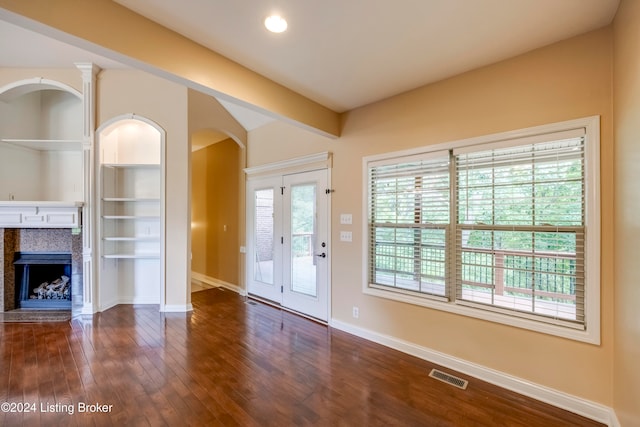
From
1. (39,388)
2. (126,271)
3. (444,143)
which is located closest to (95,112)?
(126,271)

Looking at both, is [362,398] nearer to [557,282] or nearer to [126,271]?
[557,282]

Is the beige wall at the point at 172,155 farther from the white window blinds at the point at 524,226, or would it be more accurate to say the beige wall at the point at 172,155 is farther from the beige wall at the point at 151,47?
the white window blinds at the point at 524,226

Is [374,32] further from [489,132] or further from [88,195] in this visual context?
[88,195]

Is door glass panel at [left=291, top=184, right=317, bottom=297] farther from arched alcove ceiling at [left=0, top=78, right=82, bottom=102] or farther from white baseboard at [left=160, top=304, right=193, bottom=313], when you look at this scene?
arched alcove ceiling at [left=0, top=78, right=82, bottom=102]

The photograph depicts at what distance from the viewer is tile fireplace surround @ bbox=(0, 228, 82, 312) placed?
4.07m

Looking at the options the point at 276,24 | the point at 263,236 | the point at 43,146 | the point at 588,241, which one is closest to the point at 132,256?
the point at 263,236

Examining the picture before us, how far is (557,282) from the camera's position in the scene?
7.06 feet

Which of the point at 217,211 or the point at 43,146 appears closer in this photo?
the point at 43,146

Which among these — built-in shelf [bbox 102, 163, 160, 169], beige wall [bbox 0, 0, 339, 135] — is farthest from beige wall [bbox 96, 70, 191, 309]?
beige wall [bbox 0, 0, 339, 135]

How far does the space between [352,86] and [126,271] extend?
451 cm

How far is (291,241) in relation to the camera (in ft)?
14.0

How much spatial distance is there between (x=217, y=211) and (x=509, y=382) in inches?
210

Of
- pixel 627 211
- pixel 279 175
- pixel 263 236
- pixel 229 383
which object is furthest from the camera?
pixel 263 236

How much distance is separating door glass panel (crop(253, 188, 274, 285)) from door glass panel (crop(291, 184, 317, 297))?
1.84ft
